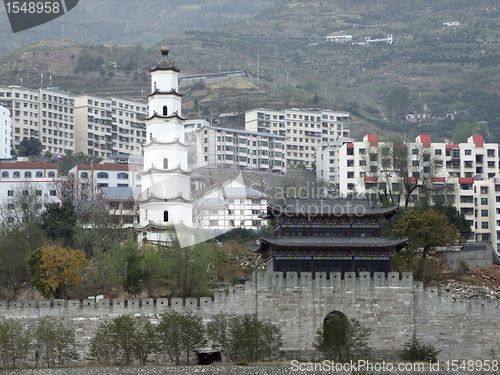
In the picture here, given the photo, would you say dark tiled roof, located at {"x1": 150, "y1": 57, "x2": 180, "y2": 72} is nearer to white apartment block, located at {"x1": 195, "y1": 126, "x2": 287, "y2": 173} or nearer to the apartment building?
the apartment building

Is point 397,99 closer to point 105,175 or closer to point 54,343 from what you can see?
point 105,175

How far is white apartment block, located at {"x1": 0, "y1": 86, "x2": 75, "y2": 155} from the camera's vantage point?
416ft

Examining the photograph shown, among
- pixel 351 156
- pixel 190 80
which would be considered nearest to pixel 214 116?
pixel 190 80

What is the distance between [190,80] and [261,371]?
121475 mm

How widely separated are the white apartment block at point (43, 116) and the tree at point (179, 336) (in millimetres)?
81669

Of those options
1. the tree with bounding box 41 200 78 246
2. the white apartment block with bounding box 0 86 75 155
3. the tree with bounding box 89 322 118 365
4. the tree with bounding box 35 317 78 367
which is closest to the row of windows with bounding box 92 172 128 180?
the white apartment block with bounding box 0 86 75 155

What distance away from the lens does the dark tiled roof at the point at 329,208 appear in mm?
54375

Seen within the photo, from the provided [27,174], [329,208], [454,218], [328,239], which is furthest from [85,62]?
[328,239]

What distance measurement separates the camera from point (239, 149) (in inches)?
4776

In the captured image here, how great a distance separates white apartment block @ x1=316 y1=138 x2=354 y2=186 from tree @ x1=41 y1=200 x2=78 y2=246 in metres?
60.4

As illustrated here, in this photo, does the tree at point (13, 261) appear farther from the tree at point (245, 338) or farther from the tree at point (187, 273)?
the tree at point (245, 338)

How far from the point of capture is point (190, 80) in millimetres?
166000

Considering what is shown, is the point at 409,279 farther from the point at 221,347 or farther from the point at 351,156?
the point at 351,156

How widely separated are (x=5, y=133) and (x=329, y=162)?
1676 inches
